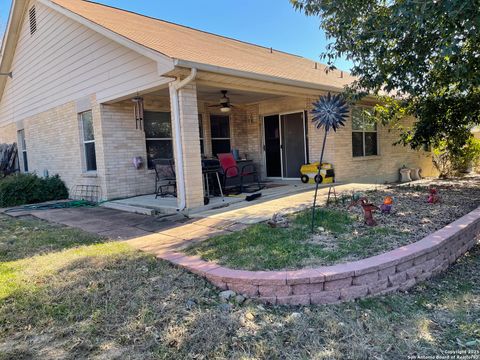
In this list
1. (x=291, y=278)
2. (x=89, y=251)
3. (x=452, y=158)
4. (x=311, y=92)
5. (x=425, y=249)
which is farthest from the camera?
(x=452, y=158)

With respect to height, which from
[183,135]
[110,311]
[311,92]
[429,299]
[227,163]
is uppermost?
[311,92]

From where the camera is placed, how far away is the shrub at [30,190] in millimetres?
9453

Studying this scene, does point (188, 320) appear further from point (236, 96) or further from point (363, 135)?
point (363, 135)

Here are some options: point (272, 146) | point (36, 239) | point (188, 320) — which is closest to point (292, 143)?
point (272, 146)

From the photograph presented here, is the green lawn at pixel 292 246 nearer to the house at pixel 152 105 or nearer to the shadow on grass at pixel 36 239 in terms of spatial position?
the shadow on grass at pixel 36 239

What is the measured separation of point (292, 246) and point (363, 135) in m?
7.57

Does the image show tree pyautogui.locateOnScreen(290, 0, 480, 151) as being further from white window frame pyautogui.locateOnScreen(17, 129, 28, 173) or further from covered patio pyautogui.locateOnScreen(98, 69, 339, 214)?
white window frame pyautogui.locateOnScreen(17, 129, 28, 173)

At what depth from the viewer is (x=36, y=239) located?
5.19 metres

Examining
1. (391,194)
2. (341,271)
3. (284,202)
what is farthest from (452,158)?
(341,271)

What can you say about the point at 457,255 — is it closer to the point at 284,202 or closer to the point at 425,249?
the point at 425,249

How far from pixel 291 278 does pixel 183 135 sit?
3988 millimetres

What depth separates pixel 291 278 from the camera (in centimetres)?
306

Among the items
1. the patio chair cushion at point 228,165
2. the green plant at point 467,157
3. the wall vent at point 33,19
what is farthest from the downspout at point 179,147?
the green plant at point 467,157

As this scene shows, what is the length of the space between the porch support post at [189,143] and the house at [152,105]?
0.02 m
